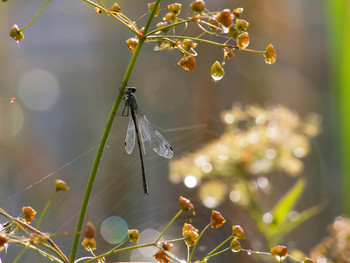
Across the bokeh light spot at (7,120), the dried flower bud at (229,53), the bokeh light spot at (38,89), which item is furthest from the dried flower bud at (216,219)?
the bokeh light spot at (38,89)

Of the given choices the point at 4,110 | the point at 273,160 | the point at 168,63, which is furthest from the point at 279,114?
the point at 168,63

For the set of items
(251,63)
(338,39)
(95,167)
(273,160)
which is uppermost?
(95,167)

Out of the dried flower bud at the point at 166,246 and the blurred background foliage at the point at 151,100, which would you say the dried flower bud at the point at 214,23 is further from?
the blurred background foliage at the point at 151,100

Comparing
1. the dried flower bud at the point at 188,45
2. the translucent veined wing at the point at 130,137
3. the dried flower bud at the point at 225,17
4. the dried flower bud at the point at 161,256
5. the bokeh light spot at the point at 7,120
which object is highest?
the dried flower bud at the point at 225,17

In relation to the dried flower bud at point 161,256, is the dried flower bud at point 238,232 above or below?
above

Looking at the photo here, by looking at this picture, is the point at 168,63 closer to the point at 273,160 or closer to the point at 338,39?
the point at 338,39
